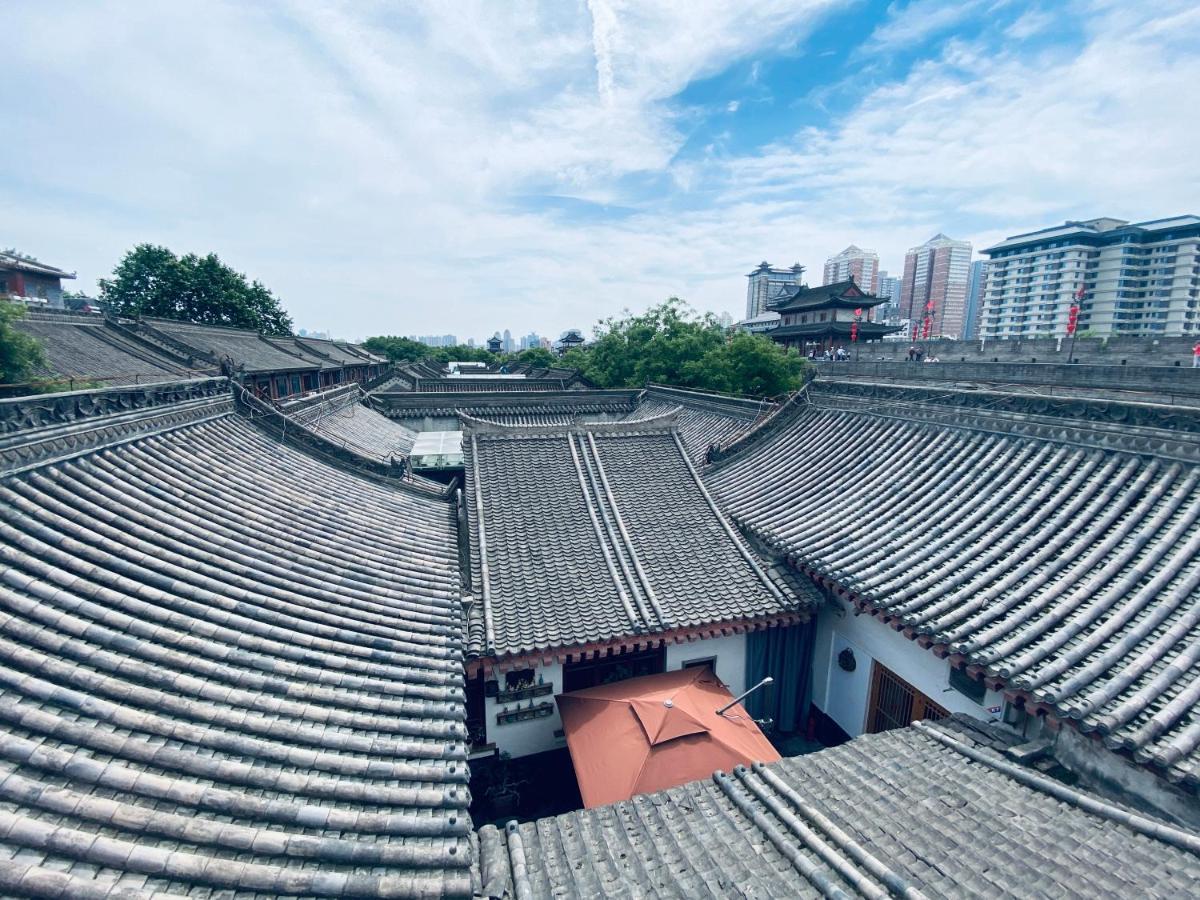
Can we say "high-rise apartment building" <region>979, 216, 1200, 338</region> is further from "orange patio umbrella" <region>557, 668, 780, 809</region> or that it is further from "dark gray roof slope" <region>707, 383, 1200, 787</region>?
"orange patio umbrella" <region>557, 668, 780, 809</region>

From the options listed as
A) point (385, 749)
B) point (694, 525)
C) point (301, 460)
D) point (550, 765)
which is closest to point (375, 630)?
point (385, 749)

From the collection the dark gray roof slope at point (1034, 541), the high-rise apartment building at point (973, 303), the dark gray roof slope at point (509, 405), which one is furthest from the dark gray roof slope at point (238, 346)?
the high-rise apartment building at point (973, 303)

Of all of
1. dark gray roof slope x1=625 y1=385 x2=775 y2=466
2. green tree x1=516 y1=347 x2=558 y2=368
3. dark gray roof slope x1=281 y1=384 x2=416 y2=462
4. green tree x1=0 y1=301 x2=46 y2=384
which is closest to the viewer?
green tree x1=0 y1=301 x2=46 y2=384

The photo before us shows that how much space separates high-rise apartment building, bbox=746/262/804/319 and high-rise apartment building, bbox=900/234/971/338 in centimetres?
2294

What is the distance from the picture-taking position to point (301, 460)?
11.2m

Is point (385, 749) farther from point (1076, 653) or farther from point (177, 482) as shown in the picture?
point (1076, 653)

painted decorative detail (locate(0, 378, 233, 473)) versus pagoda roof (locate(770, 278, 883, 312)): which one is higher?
pagoda roof (locate(770, 278, 883, 312))

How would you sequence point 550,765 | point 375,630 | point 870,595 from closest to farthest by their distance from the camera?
1. point 375,630
2. point 870,595
3. point 550,765

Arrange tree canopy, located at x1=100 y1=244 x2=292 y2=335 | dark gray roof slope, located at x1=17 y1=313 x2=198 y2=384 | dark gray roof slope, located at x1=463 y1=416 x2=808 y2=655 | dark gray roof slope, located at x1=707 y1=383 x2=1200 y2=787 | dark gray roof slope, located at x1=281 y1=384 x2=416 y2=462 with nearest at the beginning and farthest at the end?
dark gray roof slope, located at x1=707 y1=383 x2=1200 y2=787 → dark gray roof slope, located at x1=463 y1=416 x2=808 y2=655 → dark gray roof slope, located at x1=281 y1=384 x2=416 y2=462 → dark gray roof slope, located at x1=17 y1=313 x2=198 y2=384 → tree canopy, located at x1=100 y1=244 x2=292 y2=335

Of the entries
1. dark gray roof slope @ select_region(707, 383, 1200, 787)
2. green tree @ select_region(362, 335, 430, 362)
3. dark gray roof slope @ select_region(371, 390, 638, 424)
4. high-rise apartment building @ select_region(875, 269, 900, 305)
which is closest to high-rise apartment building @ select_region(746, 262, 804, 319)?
high-rise apartment building @ select_region(875, 269, 900, 305)

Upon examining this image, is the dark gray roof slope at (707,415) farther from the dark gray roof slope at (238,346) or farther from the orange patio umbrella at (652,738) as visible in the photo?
the dark gray roof slope at (238,346)

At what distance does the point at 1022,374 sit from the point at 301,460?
94.9 ft

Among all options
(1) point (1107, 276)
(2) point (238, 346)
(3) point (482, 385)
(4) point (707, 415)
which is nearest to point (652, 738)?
(4) point (707, 415)

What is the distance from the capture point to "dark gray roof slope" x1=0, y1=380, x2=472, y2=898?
372 centimetres
